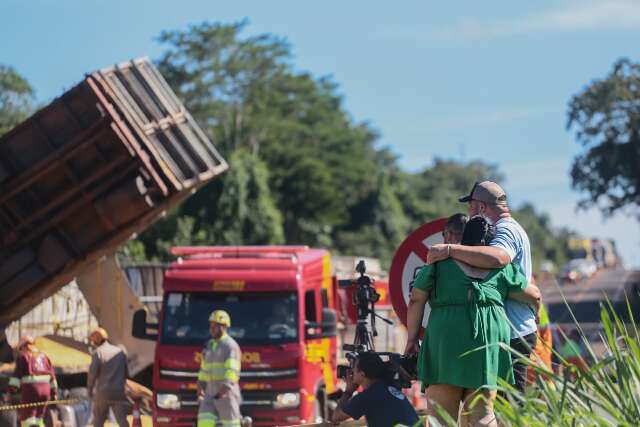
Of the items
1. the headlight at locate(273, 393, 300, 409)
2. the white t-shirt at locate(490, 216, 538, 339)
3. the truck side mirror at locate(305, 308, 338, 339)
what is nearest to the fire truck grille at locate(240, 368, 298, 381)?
the headlight at locate(273, 393, 300, 409)

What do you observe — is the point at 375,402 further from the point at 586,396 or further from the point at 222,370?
the point at 222,370

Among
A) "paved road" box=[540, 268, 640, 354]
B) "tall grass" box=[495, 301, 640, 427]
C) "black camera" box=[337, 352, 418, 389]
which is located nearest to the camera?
"tall grass" box=[495, 301, 640, 427]

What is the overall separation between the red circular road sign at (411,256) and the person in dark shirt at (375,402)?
934 mm

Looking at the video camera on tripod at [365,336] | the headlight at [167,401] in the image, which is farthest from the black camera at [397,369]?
the headlight at [167,401]

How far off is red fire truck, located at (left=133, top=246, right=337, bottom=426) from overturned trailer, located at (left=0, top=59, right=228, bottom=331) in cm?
122

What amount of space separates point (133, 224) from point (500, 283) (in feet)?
35.0

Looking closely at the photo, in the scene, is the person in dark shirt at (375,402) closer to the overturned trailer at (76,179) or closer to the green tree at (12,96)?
the overturned trailer at (76,179)

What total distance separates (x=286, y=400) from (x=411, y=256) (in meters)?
6.52

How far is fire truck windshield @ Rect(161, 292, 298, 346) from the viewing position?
14.7 m

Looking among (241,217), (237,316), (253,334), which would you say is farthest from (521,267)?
(241,217)

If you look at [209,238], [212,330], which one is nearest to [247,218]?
[209,238]

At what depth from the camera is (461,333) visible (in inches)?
249

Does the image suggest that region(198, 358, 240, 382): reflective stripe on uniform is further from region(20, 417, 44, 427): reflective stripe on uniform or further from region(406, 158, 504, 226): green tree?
region(406, 158, 504, 226): green tree

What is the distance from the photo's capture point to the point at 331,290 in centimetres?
1766
